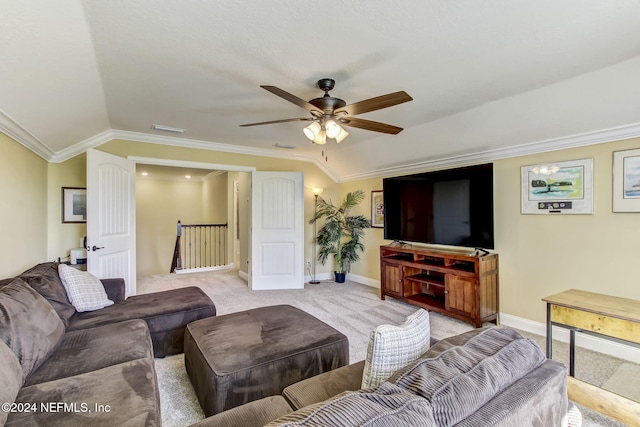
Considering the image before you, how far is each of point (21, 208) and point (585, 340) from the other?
5861 mm

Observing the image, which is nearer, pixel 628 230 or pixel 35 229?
pixel 628 230

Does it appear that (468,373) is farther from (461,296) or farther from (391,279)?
(391,279)

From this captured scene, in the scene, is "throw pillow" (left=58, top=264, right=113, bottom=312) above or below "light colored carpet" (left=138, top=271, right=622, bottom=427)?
above

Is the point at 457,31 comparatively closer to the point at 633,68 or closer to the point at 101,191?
the point at 633,68

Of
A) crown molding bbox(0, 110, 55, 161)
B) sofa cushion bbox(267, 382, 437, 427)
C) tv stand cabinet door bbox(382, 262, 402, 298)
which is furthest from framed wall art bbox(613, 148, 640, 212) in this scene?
crown molding bbox(0, 110, 55, 161)

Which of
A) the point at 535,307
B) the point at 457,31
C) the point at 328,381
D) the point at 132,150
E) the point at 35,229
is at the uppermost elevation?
the point at 457,31

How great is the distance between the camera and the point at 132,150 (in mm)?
4277

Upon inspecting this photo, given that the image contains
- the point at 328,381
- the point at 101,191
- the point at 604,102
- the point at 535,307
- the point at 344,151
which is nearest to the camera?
the point at 328,381

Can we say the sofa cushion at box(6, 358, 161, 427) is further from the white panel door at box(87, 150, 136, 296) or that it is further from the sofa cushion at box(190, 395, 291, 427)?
the white panel door at box(87, 150, 136, 296)

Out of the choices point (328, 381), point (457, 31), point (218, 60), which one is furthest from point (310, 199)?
point (328, 381)

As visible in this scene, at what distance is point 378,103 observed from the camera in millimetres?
2238

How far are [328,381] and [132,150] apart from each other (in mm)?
4368

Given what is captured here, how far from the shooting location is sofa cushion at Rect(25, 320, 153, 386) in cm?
164

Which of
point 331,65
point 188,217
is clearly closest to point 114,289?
point 331,65
